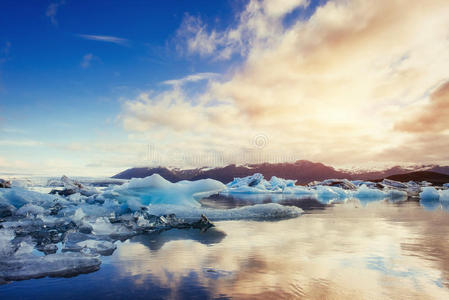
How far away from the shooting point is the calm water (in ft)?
13.6

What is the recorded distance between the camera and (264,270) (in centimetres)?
511

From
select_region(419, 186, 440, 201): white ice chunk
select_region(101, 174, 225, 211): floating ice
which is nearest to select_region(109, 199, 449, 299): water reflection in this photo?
select_region(101, 174, 225, 211): floating ice

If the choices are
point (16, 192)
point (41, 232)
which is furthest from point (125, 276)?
point (16, 192)

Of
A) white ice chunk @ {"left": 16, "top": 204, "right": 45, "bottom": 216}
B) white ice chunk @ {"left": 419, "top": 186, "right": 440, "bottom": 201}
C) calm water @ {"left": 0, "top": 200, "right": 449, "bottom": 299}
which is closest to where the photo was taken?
calm water @ {"left": 0, "top": 200, "right": 449, "bottom": 299}

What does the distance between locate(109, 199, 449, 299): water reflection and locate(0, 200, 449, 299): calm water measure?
1cm

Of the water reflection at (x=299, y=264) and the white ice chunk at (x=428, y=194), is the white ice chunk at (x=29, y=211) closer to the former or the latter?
the water reflection at (x=299, y=264)

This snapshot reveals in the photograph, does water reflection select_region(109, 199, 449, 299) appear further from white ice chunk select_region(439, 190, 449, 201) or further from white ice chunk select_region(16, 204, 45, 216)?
white ice chunk select_region(439, 190, 449, 201)

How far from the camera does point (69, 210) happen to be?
12992 millimetres

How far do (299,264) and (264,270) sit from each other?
0.79m

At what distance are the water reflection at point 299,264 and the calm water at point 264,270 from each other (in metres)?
0.01

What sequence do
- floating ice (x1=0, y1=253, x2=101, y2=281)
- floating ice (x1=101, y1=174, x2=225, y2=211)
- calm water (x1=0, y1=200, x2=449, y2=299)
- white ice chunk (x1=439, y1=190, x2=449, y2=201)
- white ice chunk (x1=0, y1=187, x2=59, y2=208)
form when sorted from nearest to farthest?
1. calm water (x1=0, y1=200, x2=449, y2=299)
2. floating ice (x1=0, y1=253, x2=101, y2=281)
3. floating ice (x1=101, y1=174, x2=225, y2=211)
4. white ice chunk (x1=0, y1=187, x2=59, y2=208)
5. white ice chunk (x1=439, y1=190, x2=449, y2=201)

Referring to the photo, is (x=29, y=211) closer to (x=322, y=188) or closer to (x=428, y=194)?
(x=428, y=194)

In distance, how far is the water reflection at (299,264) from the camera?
4.26 m

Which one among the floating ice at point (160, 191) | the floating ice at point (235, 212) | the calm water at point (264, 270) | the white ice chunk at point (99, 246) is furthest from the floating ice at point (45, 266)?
the floating ice at point (160, 191)
